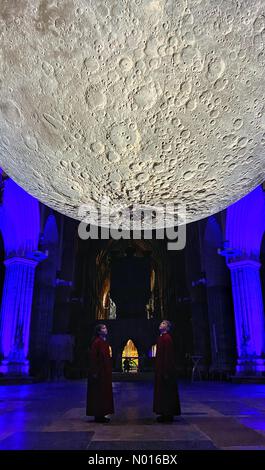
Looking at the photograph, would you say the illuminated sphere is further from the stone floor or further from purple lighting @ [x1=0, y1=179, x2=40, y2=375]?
purple lighting @ [x1=0, y1=179, x2=40, y2=375]

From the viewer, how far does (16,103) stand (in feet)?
5.62

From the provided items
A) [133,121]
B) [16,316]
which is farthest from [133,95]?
[16,316]

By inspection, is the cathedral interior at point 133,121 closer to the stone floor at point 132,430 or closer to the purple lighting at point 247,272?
the stone floor at point 132,430

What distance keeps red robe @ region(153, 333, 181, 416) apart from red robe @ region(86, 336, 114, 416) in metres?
0.53

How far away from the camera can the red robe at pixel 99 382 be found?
3727 mm

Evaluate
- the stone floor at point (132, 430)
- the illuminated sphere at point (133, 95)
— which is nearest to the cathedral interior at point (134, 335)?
the stone floor at point (132, 430)

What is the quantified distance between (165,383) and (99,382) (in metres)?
0.75

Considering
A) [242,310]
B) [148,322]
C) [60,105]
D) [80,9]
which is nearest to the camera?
[80,9]

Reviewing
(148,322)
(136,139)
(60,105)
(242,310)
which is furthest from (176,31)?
(148,322)

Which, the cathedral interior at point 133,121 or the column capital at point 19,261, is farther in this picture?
the column capital at point 19,261

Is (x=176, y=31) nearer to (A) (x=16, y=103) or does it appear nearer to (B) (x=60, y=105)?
(B) (x=60, y=105)

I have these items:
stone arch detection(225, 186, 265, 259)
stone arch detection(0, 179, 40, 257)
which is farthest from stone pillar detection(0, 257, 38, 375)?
stone arch detection(225, 186, 265, 259)

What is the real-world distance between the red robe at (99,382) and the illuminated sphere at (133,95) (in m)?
2.57
